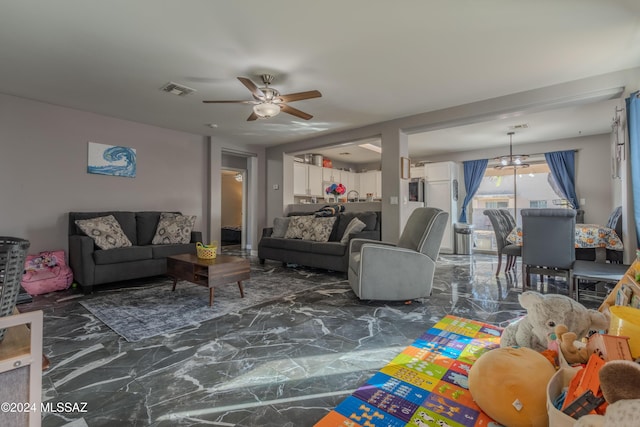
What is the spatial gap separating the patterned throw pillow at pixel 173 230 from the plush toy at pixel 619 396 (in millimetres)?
4531

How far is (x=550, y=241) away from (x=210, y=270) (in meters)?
3.49

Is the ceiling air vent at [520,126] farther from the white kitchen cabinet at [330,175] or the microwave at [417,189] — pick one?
the white kitchen cabinet at [330,175]

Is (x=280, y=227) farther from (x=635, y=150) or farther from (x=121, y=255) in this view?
(x=635, y=150)

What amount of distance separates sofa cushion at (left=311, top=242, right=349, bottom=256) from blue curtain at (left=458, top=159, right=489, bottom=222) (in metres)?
4.22

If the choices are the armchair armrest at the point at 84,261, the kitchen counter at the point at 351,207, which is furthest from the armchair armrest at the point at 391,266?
the armchair armrest at the point at 84,261

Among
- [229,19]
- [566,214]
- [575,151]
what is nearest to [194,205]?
[229,19]

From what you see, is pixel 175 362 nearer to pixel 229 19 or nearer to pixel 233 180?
pixel 229 19

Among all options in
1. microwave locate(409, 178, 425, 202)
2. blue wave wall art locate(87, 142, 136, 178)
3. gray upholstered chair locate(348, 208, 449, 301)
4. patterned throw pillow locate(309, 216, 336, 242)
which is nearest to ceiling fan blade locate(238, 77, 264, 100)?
gray upholstered chair locate(348, 208, 449, 301)

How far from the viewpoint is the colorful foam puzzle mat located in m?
1.33

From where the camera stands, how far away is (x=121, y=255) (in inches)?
141

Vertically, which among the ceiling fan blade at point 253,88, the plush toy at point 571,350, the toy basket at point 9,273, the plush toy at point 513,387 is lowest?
the plush toy at point 513,387

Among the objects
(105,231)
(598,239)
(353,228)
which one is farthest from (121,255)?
(598,239)

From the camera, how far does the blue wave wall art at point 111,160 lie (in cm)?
429

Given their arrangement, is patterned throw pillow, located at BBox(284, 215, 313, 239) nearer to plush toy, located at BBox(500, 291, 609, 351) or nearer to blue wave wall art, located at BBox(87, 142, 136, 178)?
blue wave wall art, located at BBox(87, 142, 136, 178)
